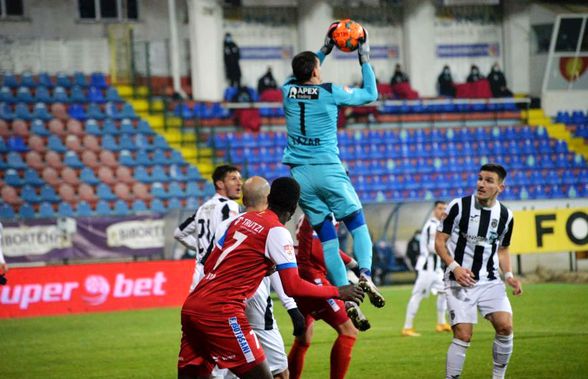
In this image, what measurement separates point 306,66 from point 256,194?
2.07m

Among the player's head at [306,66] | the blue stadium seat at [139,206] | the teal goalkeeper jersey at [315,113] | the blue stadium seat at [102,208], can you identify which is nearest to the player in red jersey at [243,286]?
the teal goalkeeper jersey at [315,113]

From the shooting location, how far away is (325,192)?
944 centimetres

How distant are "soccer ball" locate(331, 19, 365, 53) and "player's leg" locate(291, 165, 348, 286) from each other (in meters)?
1.17

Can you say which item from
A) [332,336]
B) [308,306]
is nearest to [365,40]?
[308,306]

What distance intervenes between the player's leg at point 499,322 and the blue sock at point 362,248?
140 cm

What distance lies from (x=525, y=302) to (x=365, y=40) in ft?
40.5

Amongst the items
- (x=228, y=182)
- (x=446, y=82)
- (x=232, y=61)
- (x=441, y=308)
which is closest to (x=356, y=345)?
(x=441, y=308)

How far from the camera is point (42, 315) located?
71.1ft

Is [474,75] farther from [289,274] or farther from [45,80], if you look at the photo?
[289,274]

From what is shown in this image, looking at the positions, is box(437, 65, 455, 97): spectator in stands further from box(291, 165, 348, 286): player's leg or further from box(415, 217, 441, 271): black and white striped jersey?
box(291, 165, 348, 286): player's leg

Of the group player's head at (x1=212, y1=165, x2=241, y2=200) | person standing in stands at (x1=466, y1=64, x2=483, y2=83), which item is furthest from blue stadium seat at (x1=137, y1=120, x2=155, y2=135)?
player's head at (x1=212, y1=165, x2=241, y2=200)

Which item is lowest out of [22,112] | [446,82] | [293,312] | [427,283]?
[427,283]

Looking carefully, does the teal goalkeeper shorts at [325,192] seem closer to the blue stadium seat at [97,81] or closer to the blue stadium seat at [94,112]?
the blue stadium seat at [94,112]

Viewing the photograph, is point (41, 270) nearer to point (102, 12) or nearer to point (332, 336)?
point (332, 336)
